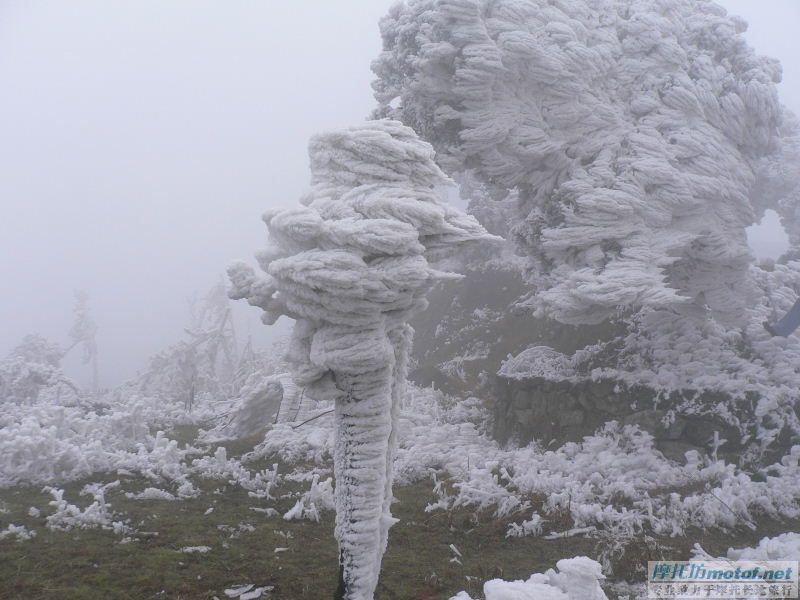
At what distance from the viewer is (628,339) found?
11500 millimetres

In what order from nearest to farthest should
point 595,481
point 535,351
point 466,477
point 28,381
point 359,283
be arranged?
1. point 359,283
2. point 595,481
3. point 466,477
4. point 535,351
5. point 28,381

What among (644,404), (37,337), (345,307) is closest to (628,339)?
(644,404)

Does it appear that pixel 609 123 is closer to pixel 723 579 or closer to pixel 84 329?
pixel 723 579

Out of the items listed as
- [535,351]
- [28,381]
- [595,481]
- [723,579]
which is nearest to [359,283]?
[723,579]

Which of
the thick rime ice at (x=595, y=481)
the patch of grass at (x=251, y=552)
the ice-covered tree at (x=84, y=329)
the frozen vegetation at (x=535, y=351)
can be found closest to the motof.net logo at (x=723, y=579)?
the frozen vegetation at (x=535, y=351)

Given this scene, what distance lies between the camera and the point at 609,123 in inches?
402

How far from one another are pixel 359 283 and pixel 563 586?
100 inches

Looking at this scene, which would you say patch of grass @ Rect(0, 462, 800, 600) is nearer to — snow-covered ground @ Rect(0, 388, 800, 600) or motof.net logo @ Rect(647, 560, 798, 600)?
snow-covered ground @ Rect(0, 388, 800, 600)

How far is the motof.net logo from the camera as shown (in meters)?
4.93

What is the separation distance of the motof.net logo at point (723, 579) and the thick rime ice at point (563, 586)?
6.82 ft

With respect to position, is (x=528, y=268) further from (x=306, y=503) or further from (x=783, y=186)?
(x=306, y=503)

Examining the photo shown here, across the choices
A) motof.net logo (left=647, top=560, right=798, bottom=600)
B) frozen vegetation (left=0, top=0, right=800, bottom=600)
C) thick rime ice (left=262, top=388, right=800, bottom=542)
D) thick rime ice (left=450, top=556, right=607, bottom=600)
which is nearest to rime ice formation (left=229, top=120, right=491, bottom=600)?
frozen vegetation (left=0, top=0, right=800, bottom=600)

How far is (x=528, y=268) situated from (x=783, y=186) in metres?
5.89

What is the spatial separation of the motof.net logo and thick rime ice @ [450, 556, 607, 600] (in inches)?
81.9
